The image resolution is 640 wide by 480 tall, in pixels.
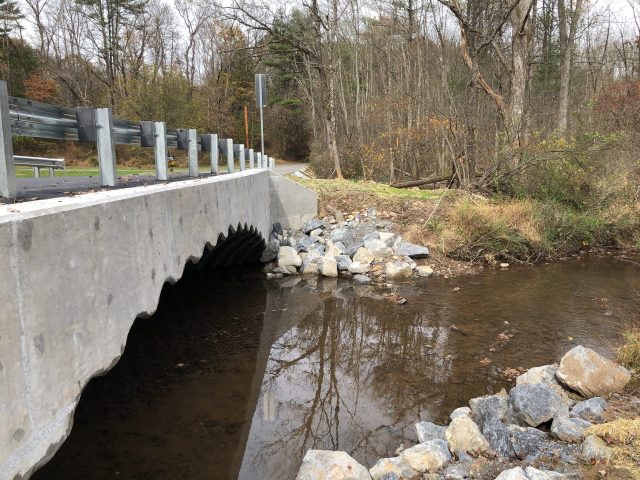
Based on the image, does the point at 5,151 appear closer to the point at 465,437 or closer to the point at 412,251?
the point at 465,437

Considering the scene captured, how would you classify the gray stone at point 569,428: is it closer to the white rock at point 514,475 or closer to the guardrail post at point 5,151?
the white rock at point 514,475

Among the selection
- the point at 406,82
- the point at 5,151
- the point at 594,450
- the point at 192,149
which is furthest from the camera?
the point at 406,82

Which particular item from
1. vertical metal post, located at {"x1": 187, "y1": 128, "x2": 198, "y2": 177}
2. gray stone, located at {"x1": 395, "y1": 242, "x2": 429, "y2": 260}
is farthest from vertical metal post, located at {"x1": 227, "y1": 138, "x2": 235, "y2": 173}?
gray stone, located at {"x1": 395, "y1": 242, "x2": 429, "y2": 260}

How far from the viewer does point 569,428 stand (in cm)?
428

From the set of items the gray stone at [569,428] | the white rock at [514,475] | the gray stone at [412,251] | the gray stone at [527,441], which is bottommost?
the gray stone at [527,441]

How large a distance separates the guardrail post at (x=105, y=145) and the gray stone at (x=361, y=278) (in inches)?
276

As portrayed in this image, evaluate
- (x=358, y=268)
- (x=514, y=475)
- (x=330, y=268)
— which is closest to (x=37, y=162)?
(x=330, y=268)

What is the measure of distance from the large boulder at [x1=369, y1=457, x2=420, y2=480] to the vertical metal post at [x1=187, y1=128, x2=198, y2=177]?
183 inches

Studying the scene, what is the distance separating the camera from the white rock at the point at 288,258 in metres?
11.4

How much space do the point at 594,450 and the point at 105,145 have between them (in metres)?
4.57

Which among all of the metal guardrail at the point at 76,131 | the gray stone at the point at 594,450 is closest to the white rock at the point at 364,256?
the metal guardrail at the point at 76,131

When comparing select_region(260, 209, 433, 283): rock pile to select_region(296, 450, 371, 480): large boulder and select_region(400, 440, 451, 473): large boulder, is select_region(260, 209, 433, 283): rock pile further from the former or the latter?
select_region(296, 450, 371, 480): large boulder

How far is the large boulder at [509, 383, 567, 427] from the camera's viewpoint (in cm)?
455

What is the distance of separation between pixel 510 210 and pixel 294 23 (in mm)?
11941
